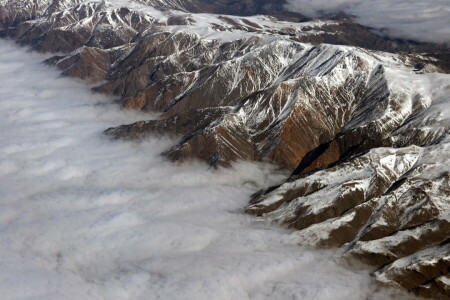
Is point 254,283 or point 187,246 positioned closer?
point 254,283

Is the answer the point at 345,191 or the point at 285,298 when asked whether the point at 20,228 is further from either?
the point at 345,191

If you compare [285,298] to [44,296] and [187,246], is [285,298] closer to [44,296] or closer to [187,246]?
[187,246]

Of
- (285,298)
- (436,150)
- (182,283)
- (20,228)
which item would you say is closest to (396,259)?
(285,298)

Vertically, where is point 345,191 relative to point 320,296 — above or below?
above

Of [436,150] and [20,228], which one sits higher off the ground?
[436,150]

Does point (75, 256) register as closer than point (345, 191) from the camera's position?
Yes

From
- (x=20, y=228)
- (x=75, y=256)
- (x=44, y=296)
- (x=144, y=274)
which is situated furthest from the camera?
(x=20, y=228)

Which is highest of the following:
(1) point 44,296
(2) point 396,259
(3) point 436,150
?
(3) point 436,150

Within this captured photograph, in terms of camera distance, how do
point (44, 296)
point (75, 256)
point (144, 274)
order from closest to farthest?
point (44, 296) → point (144, 274) → point (75, 256)

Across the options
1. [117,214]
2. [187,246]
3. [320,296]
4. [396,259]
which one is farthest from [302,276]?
[117,214]
